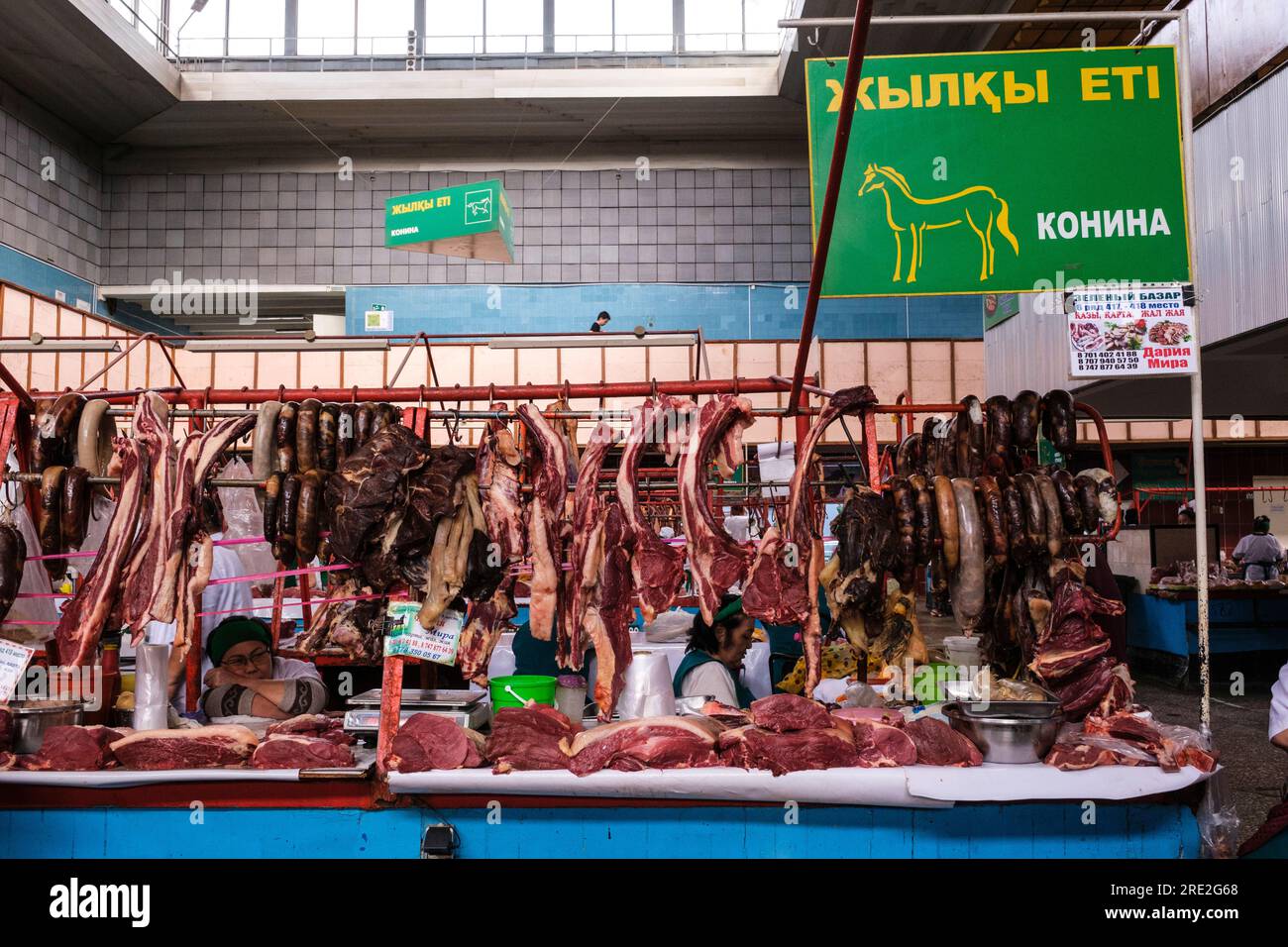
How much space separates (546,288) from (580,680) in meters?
14.6

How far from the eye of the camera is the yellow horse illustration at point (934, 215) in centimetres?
416

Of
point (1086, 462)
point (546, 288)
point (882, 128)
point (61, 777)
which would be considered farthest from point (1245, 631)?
point (546, 288)

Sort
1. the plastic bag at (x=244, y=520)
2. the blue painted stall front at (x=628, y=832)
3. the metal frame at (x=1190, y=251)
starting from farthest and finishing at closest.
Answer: the plastic bag at (x=244, y=520), the metal frame at (x=1190, y=251), the blue painted stall front at (x=628, y=832)

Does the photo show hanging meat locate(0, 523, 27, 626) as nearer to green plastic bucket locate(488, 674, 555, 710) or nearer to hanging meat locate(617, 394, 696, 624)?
green plastic bucket locate(488, 674, 555, 710)

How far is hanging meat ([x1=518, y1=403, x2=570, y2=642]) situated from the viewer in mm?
3838

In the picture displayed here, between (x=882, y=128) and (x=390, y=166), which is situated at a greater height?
(x=390, y=166)

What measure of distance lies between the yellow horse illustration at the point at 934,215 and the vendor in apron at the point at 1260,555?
33.3 feet

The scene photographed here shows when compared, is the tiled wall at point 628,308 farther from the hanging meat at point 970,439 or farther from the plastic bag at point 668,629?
the hanging meat at point 970,439

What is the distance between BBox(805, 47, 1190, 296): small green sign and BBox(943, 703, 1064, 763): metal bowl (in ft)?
6.59

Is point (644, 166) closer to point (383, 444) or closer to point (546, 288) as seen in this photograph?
point (546, 288)

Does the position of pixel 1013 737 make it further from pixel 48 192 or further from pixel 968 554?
pixel 48 192

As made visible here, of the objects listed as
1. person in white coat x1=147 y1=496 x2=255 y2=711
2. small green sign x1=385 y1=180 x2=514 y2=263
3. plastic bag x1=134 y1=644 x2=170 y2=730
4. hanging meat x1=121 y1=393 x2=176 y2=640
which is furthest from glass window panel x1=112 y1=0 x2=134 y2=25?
plastic bag x1=134 y1=644 x2=170 y2=730

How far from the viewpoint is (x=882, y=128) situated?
14.0 feet

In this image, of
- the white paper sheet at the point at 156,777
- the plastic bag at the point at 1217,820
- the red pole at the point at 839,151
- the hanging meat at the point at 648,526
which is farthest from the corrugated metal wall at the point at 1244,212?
the white paper sheet at the point at 156,777
